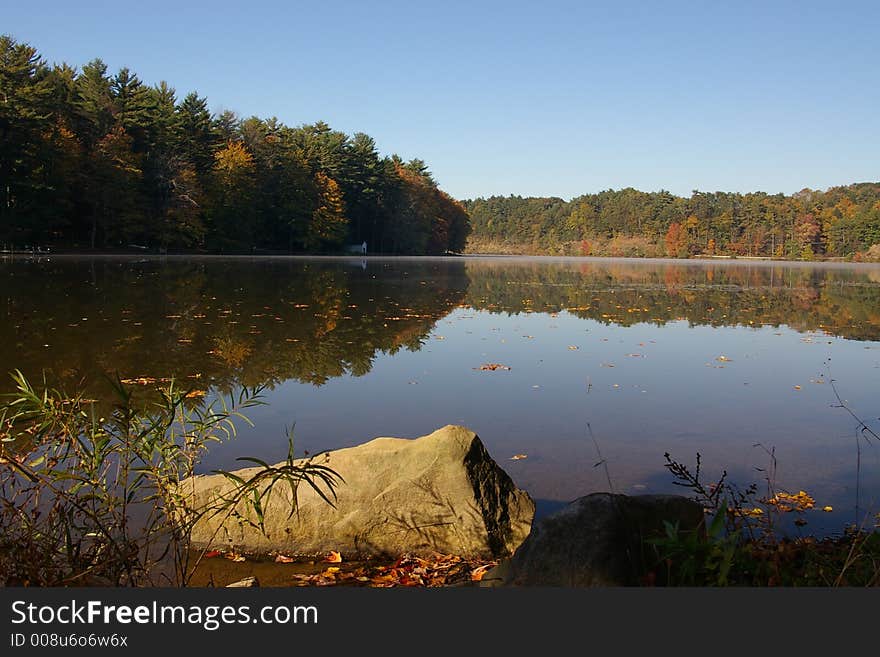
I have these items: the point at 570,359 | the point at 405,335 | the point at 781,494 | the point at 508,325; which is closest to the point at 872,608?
the point at 781,494

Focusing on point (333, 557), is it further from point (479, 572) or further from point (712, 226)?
point (712, 226)

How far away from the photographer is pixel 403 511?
4.51 metres

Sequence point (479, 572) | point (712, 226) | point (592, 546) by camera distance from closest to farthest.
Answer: point (592, 546)
point (479, 572)
point (712, 226)

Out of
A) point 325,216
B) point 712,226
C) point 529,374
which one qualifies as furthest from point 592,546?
point 712,226

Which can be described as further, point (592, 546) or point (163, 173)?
point (163, 173)

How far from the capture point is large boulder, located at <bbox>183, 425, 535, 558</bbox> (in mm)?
4473

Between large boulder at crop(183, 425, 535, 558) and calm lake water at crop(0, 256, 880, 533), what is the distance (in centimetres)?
76

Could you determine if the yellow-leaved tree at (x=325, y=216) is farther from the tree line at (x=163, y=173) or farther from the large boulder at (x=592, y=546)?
the large boulder at (x=592, y=546)

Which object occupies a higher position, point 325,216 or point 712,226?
point 712,226

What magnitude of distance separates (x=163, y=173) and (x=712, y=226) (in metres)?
111

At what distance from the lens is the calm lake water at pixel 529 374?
6.12 meters

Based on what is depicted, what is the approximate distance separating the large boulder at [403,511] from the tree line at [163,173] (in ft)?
157

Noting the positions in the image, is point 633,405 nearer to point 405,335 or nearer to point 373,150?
Answer: point 405,335

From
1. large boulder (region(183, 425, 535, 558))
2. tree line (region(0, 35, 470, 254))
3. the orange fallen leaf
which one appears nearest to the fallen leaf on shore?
large boulder (region(183, 425, 535, 558))
